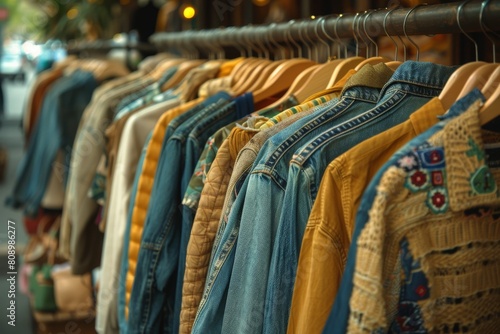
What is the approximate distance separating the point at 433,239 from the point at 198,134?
A: 2.49 ft

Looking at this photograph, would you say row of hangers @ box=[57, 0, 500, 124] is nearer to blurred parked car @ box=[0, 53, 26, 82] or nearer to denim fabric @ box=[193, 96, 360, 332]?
denim fabric @ box=[193, 96, 360, 332]

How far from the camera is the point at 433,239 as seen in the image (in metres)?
0.98

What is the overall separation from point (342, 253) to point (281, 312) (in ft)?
0.52

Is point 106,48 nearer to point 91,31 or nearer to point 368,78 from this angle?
point 91,31

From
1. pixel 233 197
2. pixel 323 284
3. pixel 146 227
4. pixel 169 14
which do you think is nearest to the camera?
pixel 323 284

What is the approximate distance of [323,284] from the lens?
3.49 feet

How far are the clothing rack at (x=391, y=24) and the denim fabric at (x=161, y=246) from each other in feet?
0.91

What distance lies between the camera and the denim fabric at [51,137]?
301 centimetres

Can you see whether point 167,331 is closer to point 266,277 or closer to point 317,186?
point 266,277

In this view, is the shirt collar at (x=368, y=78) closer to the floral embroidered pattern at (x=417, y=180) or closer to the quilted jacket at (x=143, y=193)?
the floral embroidered pattern at (x=417, y=180)

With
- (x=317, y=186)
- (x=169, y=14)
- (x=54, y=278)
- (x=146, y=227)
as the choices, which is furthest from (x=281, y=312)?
(x=169, y=14)

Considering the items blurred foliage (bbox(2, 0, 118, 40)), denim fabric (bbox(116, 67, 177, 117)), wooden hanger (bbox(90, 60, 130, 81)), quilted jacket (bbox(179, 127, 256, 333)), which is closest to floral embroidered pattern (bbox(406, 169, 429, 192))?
quilted jacket (bbox(179, 127, 256, 333))

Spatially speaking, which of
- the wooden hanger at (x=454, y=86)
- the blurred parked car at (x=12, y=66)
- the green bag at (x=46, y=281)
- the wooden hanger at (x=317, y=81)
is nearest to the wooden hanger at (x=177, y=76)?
the wooden hanger at (x=317, y=81)

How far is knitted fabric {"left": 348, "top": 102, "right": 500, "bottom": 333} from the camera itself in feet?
3.06
